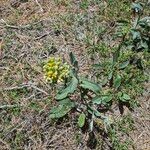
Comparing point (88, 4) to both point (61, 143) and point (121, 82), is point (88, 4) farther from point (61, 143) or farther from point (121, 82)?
point (61, 143)

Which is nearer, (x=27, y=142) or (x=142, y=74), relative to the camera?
(x=27, y=142)

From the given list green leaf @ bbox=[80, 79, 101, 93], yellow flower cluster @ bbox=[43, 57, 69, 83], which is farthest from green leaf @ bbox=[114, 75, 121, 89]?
yellow flower cluster @ bbox=[43, 57, 69, 83]

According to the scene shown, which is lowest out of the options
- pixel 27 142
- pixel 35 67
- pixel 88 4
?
pixel 27 142

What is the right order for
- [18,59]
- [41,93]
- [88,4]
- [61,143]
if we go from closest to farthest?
[61,143], [41,93], [18,59], [88,4]

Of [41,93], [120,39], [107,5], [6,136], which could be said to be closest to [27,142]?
[6,136]

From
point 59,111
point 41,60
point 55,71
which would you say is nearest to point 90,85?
point 59,111

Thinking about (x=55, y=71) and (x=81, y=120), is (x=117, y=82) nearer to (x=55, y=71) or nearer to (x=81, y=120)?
(x=81, y=120)
